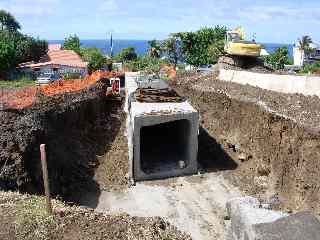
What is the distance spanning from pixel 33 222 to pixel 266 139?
13.6 meters

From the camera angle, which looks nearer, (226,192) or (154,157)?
(226,192)

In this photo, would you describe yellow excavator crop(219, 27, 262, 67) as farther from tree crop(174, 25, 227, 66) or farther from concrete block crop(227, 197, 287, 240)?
tree crop(174, 25, 227, 66)

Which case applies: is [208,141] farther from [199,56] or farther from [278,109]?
[199,56]

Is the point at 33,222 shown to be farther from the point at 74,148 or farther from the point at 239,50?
the point at 239,50

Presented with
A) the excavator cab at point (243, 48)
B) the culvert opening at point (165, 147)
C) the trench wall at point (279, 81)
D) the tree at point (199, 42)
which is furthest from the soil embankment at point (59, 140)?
the tree at point (199, 42)

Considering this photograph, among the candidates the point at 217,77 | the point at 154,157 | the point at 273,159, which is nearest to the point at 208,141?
the point at 154,157

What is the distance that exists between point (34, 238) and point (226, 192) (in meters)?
11.4

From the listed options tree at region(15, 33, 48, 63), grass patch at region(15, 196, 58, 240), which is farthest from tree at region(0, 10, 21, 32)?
grass patch at region(15, 196, 58, 240)

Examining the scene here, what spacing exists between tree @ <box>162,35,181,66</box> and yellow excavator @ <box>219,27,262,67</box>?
3408 cm

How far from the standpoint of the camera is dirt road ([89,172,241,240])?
716 inches

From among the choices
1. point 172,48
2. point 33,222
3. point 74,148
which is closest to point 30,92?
point 74,148

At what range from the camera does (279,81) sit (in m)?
28.6

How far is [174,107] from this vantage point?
952 inches

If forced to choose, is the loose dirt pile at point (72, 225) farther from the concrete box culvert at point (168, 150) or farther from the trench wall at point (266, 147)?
the concrete box culvert at point (168, 150)
